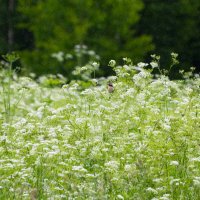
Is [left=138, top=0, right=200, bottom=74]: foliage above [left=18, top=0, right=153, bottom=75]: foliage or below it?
above

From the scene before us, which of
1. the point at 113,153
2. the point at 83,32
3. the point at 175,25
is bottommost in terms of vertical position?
the point at 113,153

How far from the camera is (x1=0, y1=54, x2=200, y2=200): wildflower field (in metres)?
5.79

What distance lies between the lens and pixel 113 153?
6.48m

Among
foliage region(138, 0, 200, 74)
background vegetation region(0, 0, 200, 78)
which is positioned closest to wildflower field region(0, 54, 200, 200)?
background vegetation region(0, 0, 200, 78)

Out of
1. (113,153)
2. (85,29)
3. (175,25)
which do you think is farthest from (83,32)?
(113,153)

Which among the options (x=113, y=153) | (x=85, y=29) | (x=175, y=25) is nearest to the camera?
(x=113, y=153)

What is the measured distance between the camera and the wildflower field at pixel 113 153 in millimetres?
5791

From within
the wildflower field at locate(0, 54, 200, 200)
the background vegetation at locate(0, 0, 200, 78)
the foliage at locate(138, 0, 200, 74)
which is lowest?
the wildflower field at locate(0, 54, 200, 200)

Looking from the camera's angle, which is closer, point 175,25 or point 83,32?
point 83,32

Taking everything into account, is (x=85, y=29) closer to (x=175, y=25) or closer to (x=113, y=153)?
(x=175, y=25)

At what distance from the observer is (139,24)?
26.9 metres

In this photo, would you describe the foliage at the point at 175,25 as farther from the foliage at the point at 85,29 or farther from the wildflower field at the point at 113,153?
the wildflower field at the point at 113,153

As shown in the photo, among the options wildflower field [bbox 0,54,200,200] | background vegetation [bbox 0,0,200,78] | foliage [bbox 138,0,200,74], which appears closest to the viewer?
wildflower field [bbox 0,54,200,200]

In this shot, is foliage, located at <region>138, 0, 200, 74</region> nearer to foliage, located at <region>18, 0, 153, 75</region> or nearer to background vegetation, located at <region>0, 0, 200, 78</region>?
background vegetation, located at <region>0, 0, 200, 78</region>
